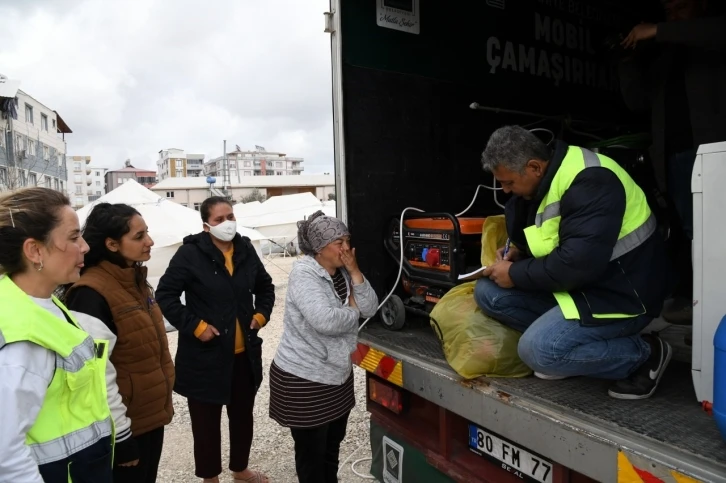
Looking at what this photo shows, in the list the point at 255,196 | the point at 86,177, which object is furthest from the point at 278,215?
the point at 86,177

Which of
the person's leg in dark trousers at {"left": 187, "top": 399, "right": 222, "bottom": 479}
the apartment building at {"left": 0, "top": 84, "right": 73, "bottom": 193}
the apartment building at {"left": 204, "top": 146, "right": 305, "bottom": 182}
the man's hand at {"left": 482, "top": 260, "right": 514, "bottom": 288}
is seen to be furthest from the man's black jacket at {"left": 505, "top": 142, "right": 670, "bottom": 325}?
the apartment building at {"left": 204, "top": 146, "right": 305, "bottom": 182}

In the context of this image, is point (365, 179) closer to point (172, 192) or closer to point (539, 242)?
point (539, 242)

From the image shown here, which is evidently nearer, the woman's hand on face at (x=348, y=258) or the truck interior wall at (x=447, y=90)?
the woman's hand on face at (x=348, y=258)

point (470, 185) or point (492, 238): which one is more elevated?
point (470, 185)

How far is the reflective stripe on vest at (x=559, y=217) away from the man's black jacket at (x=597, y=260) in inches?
1.0

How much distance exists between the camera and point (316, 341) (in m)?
2.51

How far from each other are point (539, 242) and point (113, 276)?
1765mm

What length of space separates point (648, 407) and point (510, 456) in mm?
500

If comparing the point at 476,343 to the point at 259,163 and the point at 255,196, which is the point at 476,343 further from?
the point at 259,163

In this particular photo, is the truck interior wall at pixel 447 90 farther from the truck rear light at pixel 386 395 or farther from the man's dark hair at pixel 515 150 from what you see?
the man's dark hair at pixel 515 150

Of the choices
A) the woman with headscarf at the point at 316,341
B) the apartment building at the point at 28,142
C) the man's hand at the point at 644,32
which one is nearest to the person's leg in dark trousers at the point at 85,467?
the woman with headscarf at the point at 316,341

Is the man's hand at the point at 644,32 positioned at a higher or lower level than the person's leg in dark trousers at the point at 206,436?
higher

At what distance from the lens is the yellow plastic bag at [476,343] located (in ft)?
6.89

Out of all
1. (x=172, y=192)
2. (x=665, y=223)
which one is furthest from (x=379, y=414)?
(x=172, y=192)
